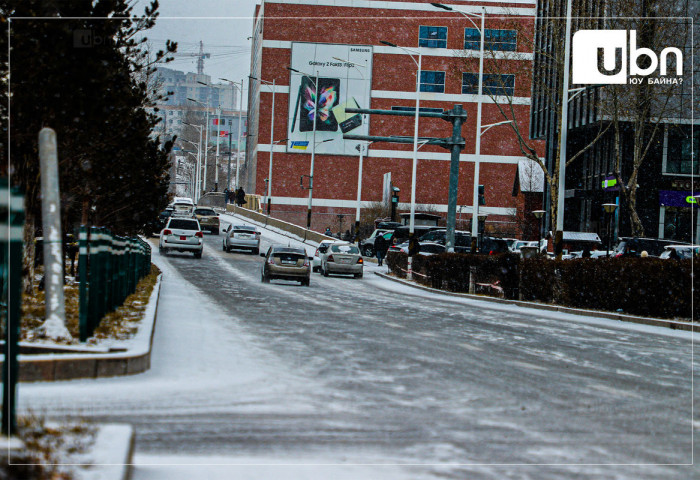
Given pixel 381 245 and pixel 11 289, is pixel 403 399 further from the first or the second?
pixel 381 245

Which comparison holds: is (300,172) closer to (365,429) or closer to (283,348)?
(283,348)

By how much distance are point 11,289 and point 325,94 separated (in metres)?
79.2

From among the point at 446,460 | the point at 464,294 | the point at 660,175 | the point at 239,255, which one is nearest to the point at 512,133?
the point at 660,175

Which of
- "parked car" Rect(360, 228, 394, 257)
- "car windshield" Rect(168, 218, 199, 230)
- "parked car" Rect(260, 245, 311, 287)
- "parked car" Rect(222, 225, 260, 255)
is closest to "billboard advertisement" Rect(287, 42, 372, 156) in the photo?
"parked car" Rect(360, 228, 394, 257)

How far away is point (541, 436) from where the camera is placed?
7.60 metres

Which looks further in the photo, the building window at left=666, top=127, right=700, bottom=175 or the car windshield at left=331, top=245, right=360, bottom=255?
the building window at left=666, top=127, right=700, bottom=175

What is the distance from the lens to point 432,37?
87812mm

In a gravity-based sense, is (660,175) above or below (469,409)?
above

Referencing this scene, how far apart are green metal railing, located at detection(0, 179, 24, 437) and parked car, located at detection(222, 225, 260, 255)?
4511cm

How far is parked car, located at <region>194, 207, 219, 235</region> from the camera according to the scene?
221ft

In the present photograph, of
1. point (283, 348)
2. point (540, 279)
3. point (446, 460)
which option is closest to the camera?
point (446, 460)

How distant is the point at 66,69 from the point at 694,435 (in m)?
9.35
